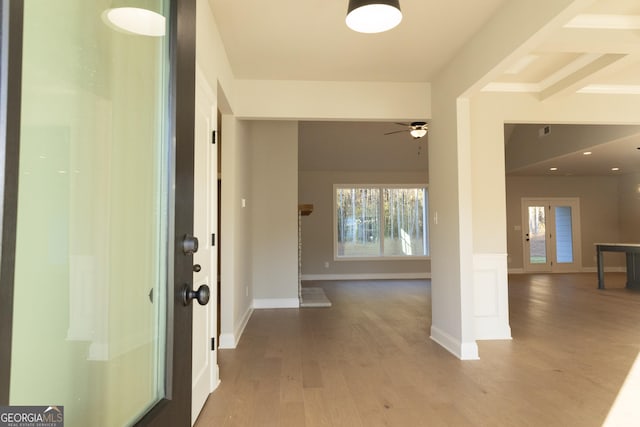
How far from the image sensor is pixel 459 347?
3273 millimetres

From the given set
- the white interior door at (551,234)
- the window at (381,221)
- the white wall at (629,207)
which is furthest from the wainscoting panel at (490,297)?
the white wall at (629,207)

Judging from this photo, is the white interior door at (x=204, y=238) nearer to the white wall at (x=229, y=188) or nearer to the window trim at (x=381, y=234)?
the white wall at (x=229, y=188)

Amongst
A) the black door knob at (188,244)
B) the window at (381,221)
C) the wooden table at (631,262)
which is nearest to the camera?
the black door knob at (188,244)

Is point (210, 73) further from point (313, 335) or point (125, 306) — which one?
→ point (313, 335)

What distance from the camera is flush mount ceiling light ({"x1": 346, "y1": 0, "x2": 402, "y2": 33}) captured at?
186 cm

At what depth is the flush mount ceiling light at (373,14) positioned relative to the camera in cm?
186

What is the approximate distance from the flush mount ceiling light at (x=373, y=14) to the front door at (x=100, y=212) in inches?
39.1

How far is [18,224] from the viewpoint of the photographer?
1.90 feet

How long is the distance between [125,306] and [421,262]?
345 inches

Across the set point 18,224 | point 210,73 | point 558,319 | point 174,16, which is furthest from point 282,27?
point 558,319

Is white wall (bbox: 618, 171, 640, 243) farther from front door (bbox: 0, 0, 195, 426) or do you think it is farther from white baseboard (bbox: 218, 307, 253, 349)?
front door (bbox: 0, 0, 195, 426)

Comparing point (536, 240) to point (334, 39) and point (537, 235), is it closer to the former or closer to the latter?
point (537, 235)

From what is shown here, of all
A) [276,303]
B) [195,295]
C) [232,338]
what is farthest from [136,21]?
[276,303]

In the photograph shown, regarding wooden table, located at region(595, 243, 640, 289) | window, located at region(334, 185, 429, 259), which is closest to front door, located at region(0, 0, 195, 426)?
window, located at region(334, 185, 429, 259)
